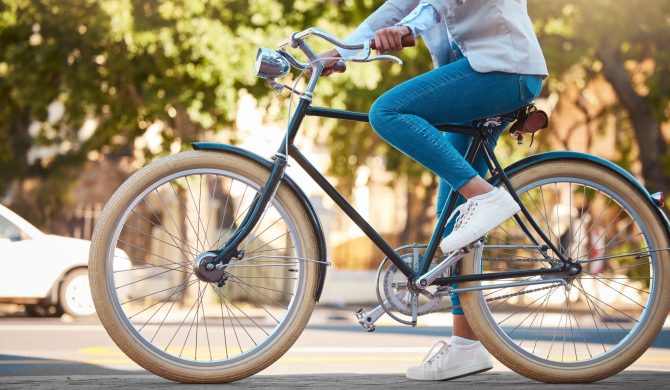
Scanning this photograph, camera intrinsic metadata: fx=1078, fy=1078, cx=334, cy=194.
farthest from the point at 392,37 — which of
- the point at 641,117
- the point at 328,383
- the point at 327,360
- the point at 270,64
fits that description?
the point at 641,117

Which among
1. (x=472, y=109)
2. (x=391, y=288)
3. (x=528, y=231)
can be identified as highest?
(x=472, y=109)

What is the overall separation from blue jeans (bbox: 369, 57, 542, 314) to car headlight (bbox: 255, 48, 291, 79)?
1.18ft

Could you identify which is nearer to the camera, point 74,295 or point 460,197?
point 460,197

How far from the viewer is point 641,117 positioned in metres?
18.5

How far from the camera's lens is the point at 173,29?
16.1 m

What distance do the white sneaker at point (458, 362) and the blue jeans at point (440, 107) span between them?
0.71 metres

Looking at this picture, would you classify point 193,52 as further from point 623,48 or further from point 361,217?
point 361,217

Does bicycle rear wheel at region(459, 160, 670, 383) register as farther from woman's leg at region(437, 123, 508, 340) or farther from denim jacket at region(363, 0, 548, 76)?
denim jacket at region(363, 0, 548, 76)

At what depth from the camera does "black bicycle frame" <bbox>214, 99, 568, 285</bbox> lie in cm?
390

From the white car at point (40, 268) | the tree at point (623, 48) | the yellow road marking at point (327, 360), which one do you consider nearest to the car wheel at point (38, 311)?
the white car at point (40, 268)

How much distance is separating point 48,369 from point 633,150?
66.8ft

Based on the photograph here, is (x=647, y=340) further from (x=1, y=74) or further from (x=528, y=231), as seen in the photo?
(x=1, y=74)

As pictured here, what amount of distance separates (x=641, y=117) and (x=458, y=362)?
49.8 feet

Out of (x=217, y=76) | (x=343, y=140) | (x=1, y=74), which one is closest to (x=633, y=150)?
(x=343, y=140)
